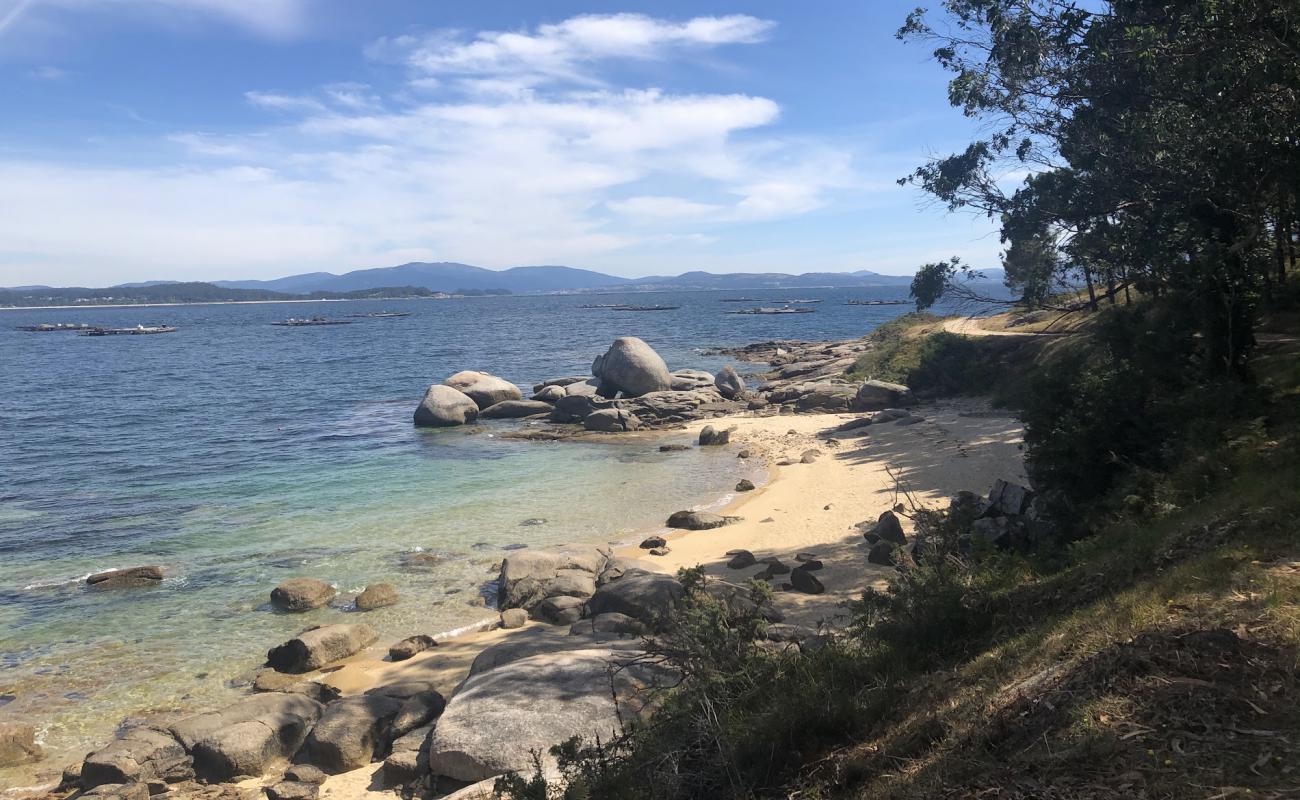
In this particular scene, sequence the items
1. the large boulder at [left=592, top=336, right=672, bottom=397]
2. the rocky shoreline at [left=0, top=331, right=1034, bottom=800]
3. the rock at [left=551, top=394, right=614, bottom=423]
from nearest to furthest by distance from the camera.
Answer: the rocky shoreline at [left=0, top=331, right=1034, bottom=800], the rock at [left=551, top=394, right=614, bottom=423], the large boulder at [left=592, top=336, right=672, bottom=397]

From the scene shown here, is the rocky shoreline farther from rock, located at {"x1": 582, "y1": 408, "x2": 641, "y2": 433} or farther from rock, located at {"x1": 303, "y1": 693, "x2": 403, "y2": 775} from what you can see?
rock, located at {"x1": 582, "y1": 408, "x2": 641, "y2": 433}

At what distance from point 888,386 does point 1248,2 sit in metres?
22.8

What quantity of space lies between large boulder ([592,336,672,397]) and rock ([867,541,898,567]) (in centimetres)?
2330

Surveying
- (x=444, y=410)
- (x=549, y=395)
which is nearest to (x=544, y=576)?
(x=444, y=410)

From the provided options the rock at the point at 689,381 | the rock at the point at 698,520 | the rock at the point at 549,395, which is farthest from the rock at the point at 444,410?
the rock at the point at 698,520

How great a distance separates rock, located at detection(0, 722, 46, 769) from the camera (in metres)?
9.58

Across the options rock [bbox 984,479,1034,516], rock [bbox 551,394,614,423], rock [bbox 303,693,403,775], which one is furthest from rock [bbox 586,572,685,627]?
rock [bbox 551,394,614,423]

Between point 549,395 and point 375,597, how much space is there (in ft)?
78.2

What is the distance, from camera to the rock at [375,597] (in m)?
14.0

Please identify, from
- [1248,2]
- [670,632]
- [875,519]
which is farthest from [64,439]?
[1248,2]

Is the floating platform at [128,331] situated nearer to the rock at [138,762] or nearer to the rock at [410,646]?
the rock at [410,646]

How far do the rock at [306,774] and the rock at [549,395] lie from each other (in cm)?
2803

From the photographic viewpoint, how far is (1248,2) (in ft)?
28.9

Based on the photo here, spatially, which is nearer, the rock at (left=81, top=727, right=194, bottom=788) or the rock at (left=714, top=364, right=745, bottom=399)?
the rock at (left=81, top=727, right=194, bottom=788)
